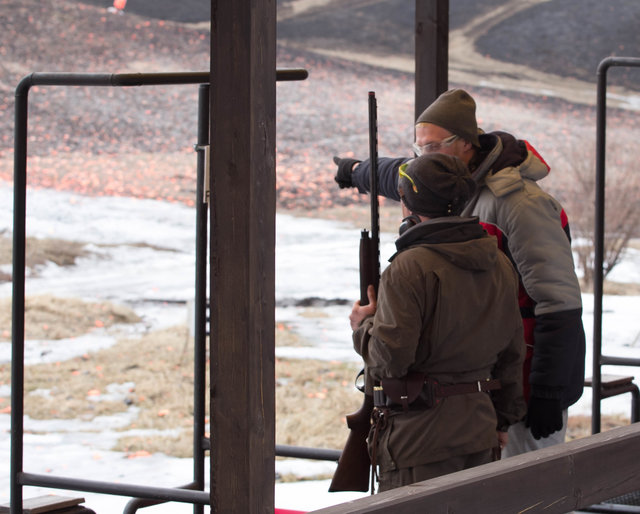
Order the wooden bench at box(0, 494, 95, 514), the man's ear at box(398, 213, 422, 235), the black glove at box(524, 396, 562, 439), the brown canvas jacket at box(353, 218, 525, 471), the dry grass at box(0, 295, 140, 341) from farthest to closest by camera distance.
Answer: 1. the dry grass at box(0, 295, 140, 341)
2. the wooden bench at box(0, 494, 95, 514)
3. the black glove at box(524, 396, 562, 439)
4. the man's ear at box(398, 213, 422, 235)
5. the brown canvas jacket at box(353, 218, 525, 471)

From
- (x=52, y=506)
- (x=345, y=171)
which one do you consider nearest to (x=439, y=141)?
(x=345, y=171)

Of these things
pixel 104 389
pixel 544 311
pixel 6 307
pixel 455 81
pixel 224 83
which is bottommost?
pixel 104 389

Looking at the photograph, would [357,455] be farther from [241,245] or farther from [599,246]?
[599,246]

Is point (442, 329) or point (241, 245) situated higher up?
point (241, 245)

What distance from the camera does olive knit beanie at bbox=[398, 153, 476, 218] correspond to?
70.2 inches

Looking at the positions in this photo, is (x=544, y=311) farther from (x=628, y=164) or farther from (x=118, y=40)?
(x=118, y=40)

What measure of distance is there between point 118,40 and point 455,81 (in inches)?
224

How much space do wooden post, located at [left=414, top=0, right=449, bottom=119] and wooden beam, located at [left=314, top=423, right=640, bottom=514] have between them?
0.99 meters

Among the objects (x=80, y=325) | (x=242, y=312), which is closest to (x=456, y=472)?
(x=242, y=312)

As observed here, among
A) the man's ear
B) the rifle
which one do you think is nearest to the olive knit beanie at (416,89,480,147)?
the rifle

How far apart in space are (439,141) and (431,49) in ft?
1.85

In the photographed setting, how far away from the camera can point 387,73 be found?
16.3 m

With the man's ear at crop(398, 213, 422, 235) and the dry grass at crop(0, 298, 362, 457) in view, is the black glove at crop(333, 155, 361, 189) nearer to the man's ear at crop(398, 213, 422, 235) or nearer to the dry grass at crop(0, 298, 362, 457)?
the man's ear at crop(398, 213, 422, 235)

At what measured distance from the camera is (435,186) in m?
1.78
